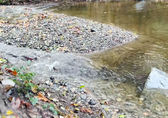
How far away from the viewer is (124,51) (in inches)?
373

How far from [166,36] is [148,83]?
6.83 meters

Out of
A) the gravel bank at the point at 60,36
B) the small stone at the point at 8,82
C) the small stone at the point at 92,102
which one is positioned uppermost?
the small stone at the point at 8,82

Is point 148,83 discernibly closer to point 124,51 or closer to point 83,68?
point 83,68

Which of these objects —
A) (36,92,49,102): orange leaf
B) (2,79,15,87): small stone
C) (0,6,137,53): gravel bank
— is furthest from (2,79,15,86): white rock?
(0,6,137,53): gravel bank

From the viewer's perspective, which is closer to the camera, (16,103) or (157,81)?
(16,103)

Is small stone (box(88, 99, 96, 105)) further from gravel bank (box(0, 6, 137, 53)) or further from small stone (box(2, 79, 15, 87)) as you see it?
gravel bank (box(0, 6, 137, 53))

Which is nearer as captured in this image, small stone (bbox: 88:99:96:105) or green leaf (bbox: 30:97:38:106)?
green leaf (bbox: 30:97:38:106)

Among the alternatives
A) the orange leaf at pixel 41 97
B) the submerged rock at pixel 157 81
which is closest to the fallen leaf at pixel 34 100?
the orange leaf at pixel 41 97

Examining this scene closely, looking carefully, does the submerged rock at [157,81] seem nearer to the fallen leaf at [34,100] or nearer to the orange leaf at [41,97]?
the orange leaf at [41,97]

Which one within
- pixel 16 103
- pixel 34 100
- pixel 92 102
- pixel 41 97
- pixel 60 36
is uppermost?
pixel 16 103

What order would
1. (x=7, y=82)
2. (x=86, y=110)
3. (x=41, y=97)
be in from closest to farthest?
(x=7, y=82), (x=41, y=97), (x=86, y=110)

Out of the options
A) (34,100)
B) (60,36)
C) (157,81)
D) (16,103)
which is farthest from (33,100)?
(60,36)

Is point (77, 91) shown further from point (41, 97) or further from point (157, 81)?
point (157, 81)

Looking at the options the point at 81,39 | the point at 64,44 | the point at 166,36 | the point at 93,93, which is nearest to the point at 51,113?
the point at 93,93
